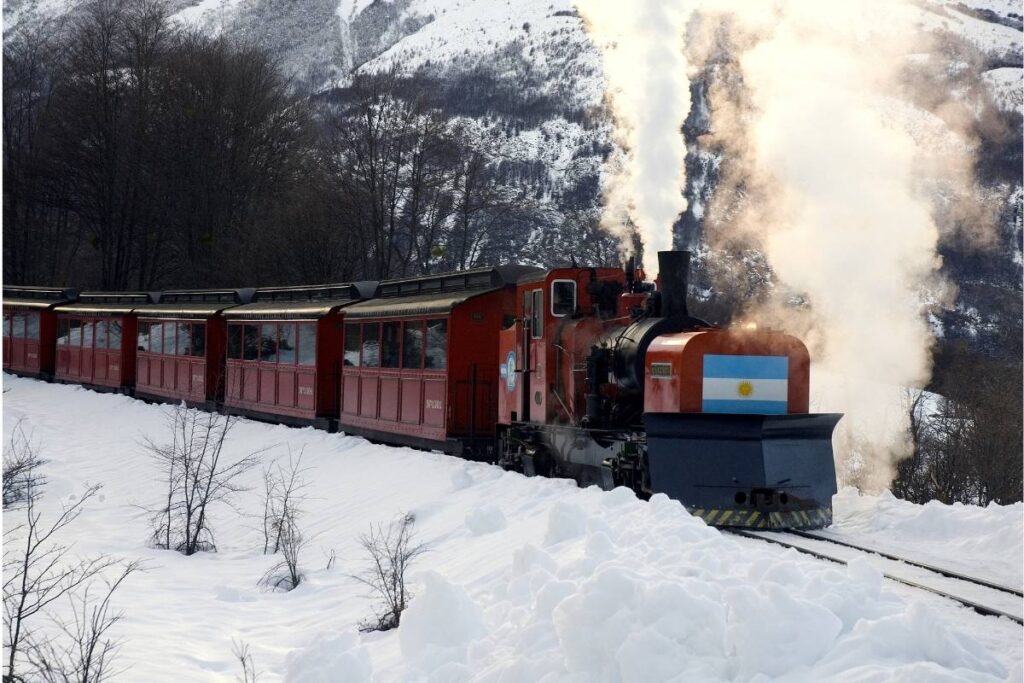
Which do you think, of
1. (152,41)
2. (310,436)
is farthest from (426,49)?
(310,436)

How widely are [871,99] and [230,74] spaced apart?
1588 inches

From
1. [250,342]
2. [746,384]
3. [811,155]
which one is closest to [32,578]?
[746,384]

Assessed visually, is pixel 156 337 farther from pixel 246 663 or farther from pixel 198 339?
pixel 246 663

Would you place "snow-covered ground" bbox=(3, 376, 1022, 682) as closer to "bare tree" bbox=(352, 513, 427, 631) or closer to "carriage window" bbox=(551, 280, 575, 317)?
"bare tree" bbox=(352, 513, 427, 631)

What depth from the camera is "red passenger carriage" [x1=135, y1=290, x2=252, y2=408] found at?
28297mm

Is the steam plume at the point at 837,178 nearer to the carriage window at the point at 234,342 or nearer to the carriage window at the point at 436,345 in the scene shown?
the carriage window at the point at 436,345

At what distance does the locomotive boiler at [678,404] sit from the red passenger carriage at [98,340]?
22791 mm

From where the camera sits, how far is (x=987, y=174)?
57.2m

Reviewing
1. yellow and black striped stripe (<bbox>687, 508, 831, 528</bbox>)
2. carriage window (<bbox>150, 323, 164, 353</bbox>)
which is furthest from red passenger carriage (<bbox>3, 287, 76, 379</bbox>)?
yellow and black striped stripe (<bbox>687, 508, 831, 528</bbox>)

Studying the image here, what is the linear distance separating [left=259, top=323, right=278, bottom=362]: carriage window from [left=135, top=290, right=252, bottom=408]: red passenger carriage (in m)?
1.50

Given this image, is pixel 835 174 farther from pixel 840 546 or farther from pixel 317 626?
pixel 317 626

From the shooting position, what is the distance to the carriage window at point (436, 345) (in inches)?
723

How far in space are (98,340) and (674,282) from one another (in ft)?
90.5

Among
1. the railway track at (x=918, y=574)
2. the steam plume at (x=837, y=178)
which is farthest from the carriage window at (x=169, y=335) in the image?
the railway track at (x=918, y=574)
